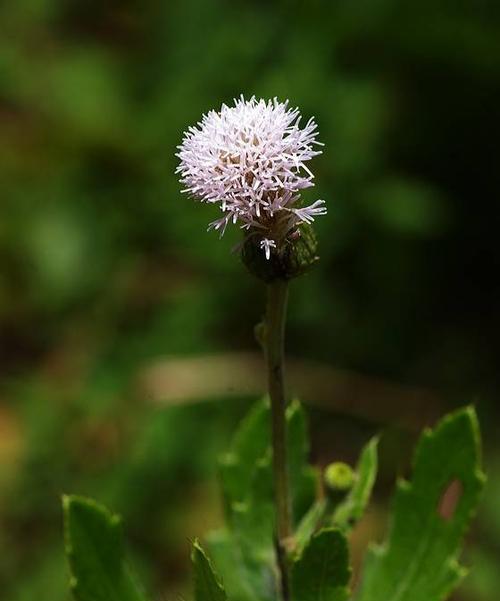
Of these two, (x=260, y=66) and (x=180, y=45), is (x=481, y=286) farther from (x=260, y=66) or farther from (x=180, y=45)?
(x=180, y=45)

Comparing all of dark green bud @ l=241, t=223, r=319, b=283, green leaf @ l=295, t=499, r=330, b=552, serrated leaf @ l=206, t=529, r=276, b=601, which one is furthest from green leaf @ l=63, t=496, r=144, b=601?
dark green bud @ l=241, t=223, r=319, b=283

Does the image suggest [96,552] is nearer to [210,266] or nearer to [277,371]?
[277,371]

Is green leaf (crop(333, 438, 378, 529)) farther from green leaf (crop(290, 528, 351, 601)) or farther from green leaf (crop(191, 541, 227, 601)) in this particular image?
green leaf (crop(191, 541, 227, 601))

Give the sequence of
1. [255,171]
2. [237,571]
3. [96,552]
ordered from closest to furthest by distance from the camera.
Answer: [255,171]
[96,552]
[237,571]

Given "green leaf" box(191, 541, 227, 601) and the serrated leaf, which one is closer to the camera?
"green leaf" box(191, 541, 227, 601)

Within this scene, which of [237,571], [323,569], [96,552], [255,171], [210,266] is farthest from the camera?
[210,266]

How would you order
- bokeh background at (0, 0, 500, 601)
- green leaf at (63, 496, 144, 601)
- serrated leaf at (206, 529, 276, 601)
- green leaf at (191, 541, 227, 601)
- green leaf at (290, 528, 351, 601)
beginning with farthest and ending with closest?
bokeh background at (0, 0, 500, 601) → serrated leaf at (206, 529, 276, 601) → green leaf at (63, 496, 144, 601) → green leaf at (290, 528, 351, 601) → green leaf at (191, 541, 227, 601)

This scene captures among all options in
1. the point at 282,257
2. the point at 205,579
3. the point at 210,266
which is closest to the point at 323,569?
the point at 205,579
